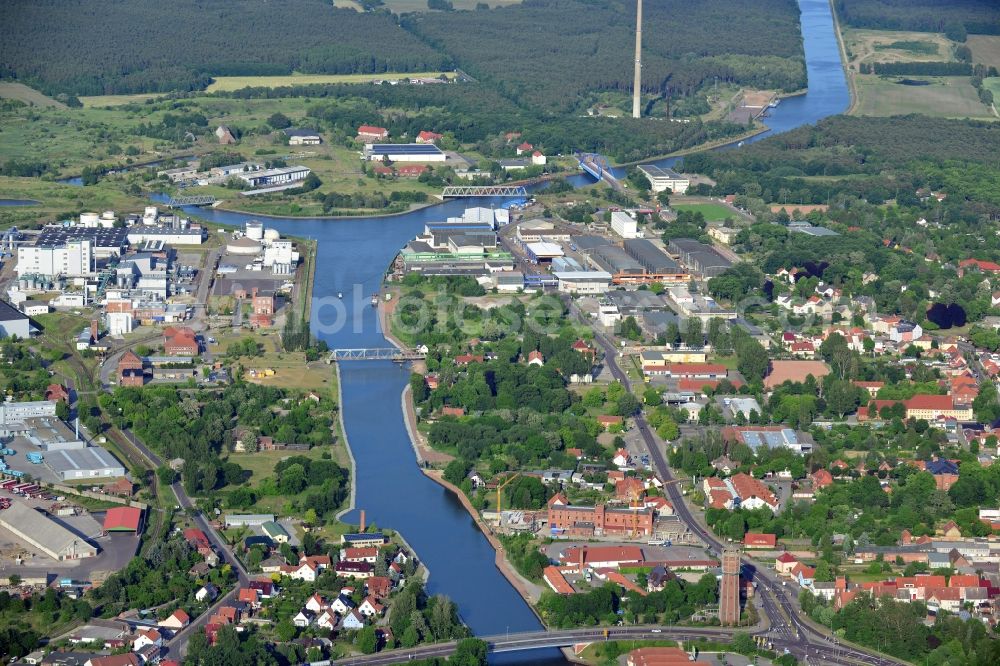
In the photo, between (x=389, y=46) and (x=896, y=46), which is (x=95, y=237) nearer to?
(x=389, y=46)

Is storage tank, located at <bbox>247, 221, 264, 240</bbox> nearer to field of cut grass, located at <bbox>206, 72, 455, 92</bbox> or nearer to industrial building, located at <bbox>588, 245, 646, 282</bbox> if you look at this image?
industrial building, located at <bbox>588, 245, 646, 282</bbox>

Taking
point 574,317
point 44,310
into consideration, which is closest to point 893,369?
point 574,317

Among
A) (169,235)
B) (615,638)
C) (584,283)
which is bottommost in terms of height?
(615,638)

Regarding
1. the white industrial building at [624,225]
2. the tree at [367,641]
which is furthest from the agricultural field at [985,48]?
the tree at [367,641]

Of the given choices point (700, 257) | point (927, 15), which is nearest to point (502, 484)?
point (700, 257)

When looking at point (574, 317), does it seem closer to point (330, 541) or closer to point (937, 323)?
point (937, 323)

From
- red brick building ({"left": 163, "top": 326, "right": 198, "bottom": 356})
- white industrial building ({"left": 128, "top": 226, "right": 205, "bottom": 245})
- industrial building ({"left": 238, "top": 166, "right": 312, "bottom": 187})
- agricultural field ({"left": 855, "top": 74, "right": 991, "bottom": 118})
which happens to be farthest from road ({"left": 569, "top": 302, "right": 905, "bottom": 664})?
agricultural field ({"left": 855, "top": 74, "right": 991, "bottom": 118})
